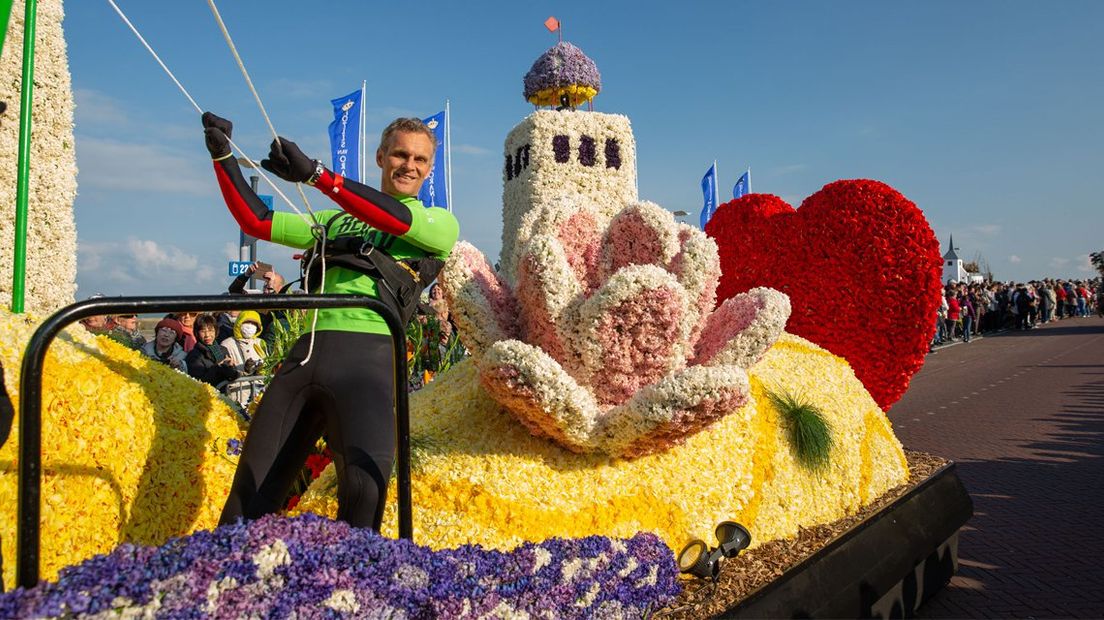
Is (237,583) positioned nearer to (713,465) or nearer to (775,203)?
(713,465)

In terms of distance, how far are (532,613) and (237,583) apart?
2.26ft

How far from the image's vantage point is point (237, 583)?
133cm

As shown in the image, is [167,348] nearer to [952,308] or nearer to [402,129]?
[402,129]

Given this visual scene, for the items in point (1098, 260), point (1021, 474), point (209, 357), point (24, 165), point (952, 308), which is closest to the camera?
point (24, 165)

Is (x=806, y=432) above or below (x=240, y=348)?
below

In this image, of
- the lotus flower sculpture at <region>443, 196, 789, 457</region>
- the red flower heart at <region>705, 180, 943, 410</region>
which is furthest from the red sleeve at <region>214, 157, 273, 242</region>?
the red flower heart at <region>705, 180, 943, 410</region>

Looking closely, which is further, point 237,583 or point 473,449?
point 473,449

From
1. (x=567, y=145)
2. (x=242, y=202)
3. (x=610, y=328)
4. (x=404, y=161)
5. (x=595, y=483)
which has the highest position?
(x=567, y=145)

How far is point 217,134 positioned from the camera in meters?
2.07

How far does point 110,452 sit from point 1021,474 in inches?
265

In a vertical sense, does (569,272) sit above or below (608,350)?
above

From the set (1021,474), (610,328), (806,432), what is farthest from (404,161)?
(1021,474)

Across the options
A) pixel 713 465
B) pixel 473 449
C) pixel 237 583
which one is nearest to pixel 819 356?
pixel 713 465

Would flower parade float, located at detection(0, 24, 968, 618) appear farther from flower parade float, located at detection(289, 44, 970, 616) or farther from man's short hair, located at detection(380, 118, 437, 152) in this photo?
man's short hair, located at detection(380, 118, 437, 152)
